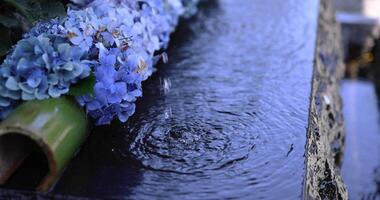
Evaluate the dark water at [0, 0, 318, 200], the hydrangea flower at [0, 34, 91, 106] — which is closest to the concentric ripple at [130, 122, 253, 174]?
the dark water at [0, 0, 318, 200]

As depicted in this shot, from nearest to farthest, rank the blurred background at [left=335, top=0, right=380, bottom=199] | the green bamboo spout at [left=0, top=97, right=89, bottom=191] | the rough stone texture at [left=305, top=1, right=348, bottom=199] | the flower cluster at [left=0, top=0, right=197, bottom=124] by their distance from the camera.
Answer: the green bamboo spout at [left=0, top=97, right=89, bottom=191]
the flower cluster at [left=0, top=0, right=197, bottom=124]
the rough stone texture at [left=305, top=1, right=348, bottom=199]
the blurred background at [left=335, top=0, right=380, bottom=199]

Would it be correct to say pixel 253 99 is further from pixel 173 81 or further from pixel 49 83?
pixel 49 83

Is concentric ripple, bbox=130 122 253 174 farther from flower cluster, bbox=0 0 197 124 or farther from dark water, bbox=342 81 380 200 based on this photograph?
dark water, bbox=342 81 380 200

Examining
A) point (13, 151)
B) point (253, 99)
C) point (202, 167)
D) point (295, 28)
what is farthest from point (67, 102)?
point (295, 28)

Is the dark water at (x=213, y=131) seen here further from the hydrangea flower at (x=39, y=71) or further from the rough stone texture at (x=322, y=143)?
the hydrangea flower at (x=39, y=71)

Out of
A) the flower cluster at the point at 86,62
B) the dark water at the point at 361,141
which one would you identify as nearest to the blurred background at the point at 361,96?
the dark water at the point at 361,141

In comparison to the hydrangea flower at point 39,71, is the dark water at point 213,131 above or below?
below

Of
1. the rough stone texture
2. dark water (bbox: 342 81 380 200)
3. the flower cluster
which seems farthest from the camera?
dark water (bbox: 342 81 380 200)
